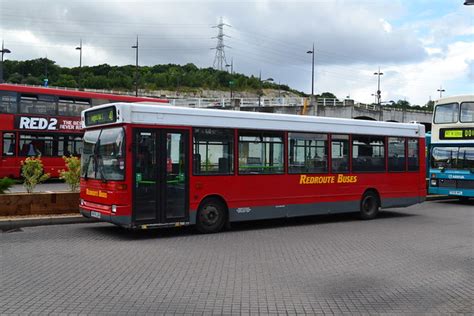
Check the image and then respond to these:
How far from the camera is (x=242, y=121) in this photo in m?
12.8

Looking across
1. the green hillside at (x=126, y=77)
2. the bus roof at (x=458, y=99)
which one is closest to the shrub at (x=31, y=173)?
the bus roof at (x=458, y=99)

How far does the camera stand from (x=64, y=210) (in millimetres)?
13680

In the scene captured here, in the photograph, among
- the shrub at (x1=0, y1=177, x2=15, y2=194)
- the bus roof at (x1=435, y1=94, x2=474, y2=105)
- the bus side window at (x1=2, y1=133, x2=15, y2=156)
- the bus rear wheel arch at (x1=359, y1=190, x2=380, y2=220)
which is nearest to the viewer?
the shrub at (x1=0, y1=177, x2=15, y2=194)

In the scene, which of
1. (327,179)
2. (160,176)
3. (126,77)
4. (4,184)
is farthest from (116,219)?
(126,77)

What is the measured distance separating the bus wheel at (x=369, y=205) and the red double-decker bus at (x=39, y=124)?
15003 mm

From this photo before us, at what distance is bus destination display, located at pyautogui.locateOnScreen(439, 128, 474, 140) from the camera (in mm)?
21697

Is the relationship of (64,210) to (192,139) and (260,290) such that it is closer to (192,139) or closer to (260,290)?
(192,139)

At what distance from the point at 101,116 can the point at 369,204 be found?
28.4 feet

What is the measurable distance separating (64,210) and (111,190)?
3358mm

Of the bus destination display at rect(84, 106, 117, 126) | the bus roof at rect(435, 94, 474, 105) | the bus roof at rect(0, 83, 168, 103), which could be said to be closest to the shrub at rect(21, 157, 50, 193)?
the bus destination display at rect(84, 106, 117, 126)

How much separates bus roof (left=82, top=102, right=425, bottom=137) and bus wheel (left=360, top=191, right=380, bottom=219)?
1950mm

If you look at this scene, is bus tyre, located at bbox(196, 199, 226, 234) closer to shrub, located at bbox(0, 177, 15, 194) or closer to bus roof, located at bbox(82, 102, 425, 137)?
bus roof, located at bbox(82, 102, 425, 137)

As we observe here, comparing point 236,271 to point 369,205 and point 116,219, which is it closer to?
point 116,219

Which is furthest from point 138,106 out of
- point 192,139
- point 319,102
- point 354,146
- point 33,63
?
point 33,63
